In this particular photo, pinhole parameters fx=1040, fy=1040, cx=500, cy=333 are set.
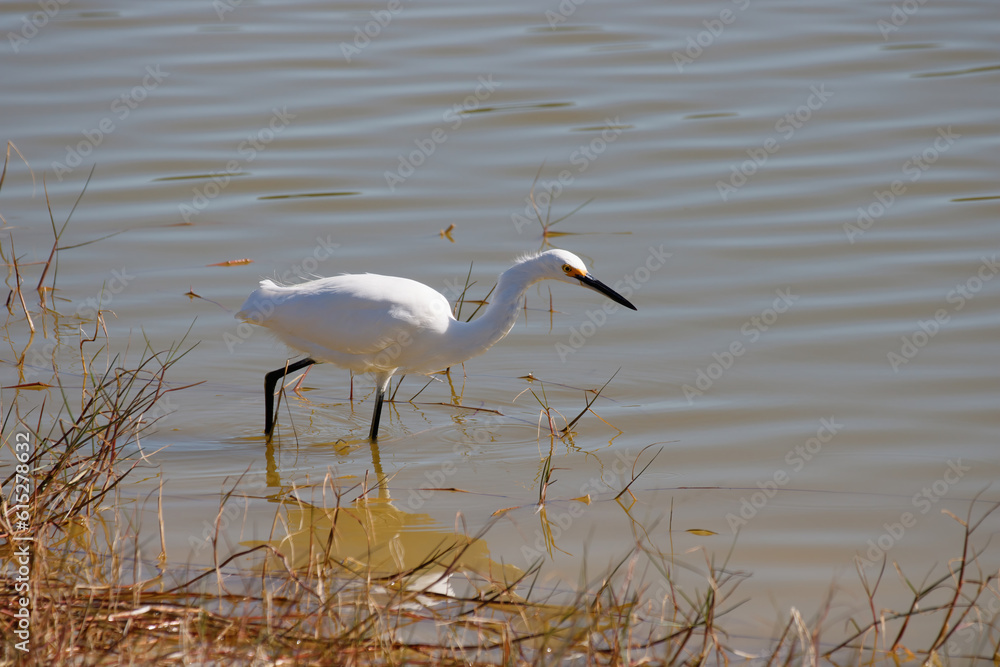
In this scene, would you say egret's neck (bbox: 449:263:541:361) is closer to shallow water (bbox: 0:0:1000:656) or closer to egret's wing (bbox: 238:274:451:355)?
egret's wing (bbox: 238:274:451:355)

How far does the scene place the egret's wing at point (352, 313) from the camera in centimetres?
543

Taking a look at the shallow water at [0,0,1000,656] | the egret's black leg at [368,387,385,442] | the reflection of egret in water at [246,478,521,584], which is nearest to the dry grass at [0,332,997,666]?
the reflection of egret in water at [246,478,521,584]

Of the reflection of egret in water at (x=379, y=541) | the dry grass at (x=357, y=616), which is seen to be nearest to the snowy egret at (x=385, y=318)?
the reflection of egret in water at (x=379, y=541)

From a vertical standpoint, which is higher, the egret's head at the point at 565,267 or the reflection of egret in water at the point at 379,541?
the egret's head at the point at 565,267

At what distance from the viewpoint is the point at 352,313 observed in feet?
17.9

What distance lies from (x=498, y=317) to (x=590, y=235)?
2.78m

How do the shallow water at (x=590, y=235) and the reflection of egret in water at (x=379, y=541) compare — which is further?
the shallow water at (x=590, y=235)

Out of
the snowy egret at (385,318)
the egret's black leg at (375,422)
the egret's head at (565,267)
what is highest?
the egret's head at (565,267)

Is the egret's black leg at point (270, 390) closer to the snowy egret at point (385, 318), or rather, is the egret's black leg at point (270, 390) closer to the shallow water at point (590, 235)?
the snowy egret at point (385, 318)

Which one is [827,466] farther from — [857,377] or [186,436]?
[186,436]

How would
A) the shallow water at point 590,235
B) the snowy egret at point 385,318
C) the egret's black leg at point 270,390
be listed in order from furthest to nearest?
the egret's black leg at point 270,390
the snowy egret at point 385,318
the shallow water at point 590,235

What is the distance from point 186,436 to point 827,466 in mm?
3320

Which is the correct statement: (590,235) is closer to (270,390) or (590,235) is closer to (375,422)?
(375,422)

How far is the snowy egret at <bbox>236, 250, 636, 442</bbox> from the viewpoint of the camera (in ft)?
17.8
